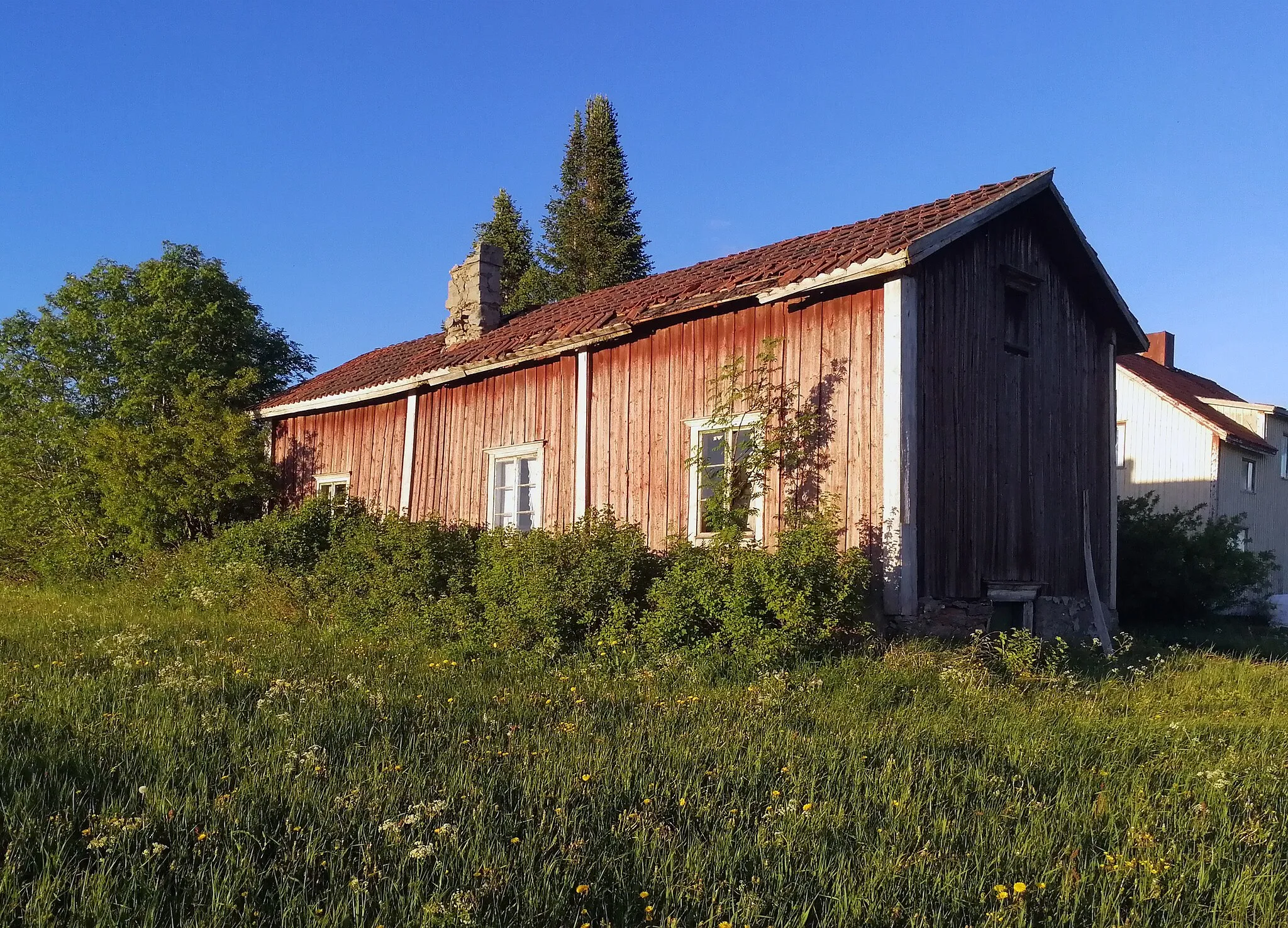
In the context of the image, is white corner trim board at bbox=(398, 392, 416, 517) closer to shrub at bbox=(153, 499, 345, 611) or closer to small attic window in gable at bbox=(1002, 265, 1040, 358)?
shrub at bbox=(153, 499, 345, 611)

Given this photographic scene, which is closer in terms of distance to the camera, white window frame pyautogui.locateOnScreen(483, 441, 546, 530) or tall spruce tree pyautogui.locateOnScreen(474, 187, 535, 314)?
white window frame pyautogui.locateOnScreen(483, 441, 546, 530)

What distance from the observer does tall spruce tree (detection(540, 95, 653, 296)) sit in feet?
114

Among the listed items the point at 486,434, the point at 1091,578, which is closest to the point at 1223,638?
the point at 1091,578

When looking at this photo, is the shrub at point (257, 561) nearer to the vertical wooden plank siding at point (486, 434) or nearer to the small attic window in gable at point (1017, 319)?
the vertical wooden plank siding at point (486, 434)

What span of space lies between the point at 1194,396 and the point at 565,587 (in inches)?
877

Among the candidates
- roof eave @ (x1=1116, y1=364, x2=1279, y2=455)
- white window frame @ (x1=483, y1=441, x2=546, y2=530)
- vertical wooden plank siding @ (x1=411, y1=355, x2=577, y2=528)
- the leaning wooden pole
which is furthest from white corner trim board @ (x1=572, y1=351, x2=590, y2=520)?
roof eave @ (x1=1116, y1=364, x2=1279, y2=455)

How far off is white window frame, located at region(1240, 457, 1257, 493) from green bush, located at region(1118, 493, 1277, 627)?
924cm

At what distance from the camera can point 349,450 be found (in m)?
16.5

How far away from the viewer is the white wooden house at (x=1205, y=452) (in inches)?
945

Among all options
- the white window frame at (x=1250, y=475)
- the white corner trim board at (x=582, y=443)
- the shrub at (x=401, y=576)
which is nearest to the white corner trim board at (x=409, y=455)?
the shrub at (x=401, y=576)

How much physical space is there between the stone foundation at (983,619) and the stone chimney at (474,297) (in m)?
8.63

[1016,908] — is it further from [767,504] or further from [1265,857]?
[767,504]

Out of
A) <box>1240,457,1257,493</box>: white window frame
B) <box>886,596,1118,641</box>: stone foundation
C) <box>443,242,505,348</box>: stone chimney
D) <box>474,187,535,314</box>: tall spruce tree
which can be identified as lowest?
→ <box>886,596,1118,641</box>: stone foundation

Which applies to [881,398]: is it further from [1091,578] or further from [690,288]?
[1091,578]
